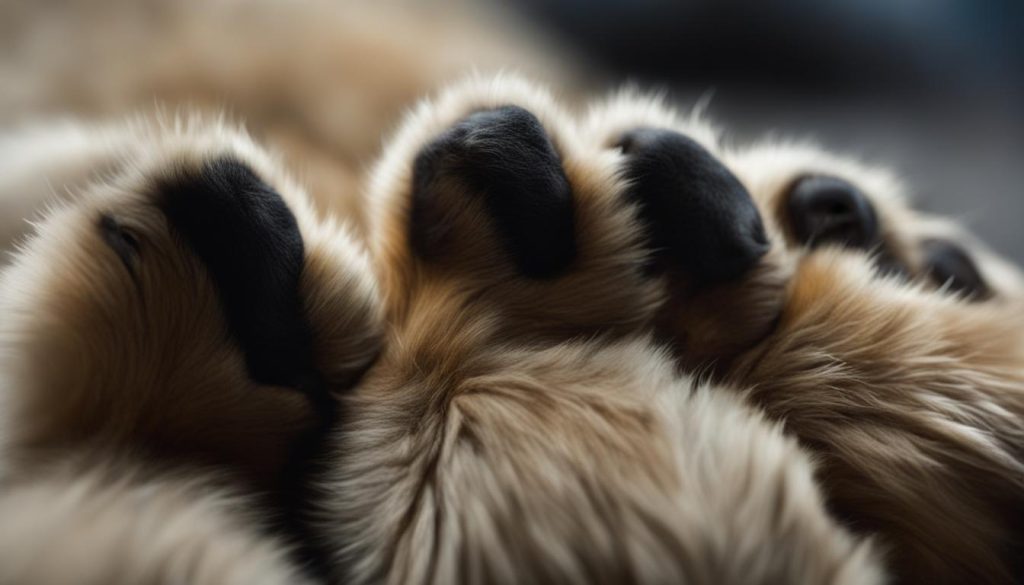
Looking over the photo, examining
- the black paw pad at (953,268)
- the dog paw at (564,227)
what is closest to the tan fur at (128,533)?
the dog paw at (564,227)

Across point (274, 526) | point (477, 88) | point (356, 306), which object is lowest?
point (274, 526)

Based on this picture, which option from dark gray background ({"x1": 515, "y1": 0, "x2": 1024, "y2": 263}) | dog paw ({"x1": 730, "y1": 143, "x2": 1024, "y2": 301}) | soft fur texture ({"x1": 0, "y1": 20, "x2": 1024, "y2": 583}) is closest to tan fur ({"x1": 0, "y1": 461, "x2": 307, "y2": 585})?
soft fur texture ({"x1": 0, "y1": 20, "x2": 1024, "y2": 583})

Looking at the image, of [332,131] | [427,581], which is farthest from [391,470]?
[332,131]

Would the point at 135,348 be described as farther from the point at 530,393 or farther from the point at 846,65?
the point at 846,65

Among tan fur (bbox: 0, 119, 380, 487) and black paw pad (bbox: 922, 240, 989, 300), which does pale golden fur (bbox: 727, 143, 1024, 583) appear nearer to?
black paw pad (bbox: 922, 240, 989, 300)

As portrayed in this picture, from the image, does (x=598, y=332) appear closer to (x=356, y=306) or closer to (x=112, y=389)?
(x=356, y=306)

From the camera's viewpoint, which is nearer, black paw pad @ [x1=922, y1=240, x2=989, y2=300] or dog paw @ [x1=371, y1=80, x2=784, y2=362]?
dog paw @ [x1=371, y1=80, x2=784, y2=362]
